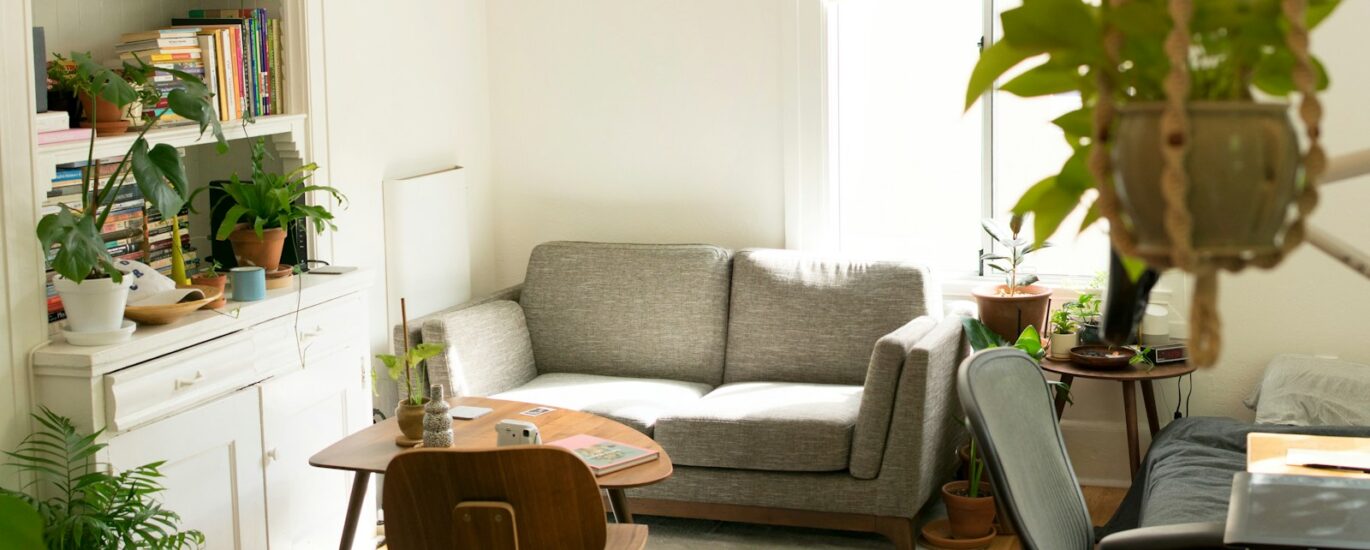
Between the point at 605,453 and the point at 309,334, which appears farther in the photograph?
the point at 309,334

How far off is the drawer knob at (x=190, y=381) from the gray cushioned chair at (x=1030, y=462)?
181cm

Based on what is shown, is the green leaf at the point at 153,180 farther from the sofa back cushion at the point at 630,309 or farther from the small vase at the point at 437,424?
the sofa back cushion at the point at 630,309

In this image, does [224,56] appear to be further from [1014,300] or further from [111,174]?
[1014,300]

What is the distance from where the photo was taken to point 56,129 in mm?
3164

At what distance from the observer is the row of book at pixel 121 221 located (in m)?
3.26

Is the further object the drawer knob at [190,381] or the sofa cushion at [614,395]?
the sofa cushion at [614,395]

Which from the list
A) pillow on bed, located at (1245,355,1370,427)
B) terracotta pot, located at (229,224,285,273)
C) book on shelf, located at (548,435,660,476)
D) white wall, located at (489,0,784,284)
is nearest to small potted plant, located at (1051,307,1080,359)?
pillow on bed, located at (1245,355,1370,427)

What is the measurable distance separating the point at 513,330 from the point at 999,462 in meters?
2.69

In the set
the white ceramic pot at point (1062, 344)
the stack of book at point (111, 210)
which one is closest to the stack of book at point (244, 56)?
the stack of book at point (111, 210)

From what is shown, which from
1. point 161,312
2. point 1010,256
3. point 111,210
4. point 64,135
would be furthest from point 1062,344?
point 64,135

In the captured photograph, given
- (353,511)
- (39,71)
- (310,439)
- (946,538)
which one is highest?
(39,71)

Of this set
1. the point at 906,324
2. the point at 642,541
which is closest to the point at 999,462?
the point at 642,541

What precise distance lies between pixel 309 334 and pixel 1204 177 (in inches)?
134

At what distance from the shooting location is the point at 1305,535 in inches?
98.7
